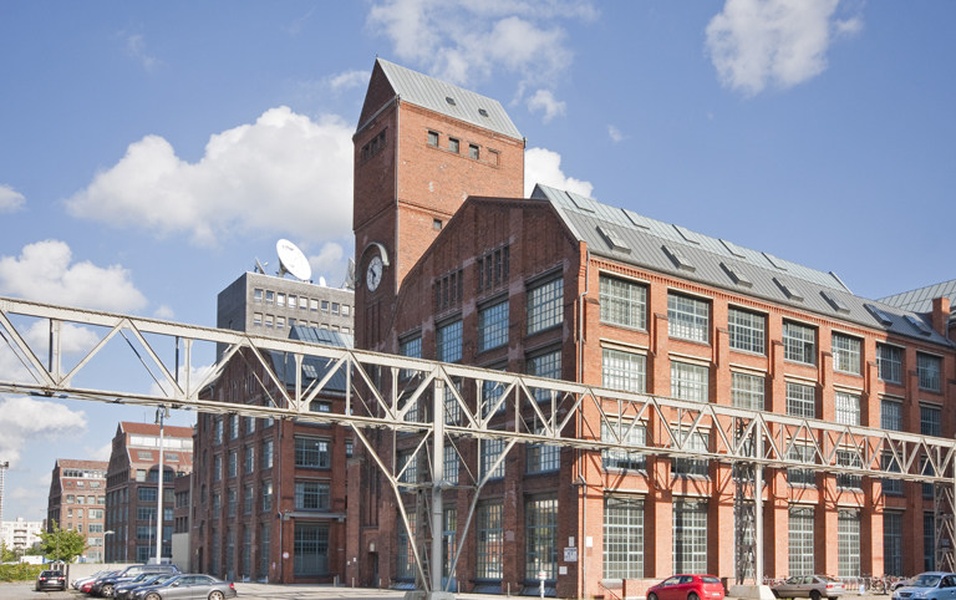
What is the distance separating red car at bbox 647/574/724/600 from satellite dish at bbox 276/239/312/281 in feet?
216

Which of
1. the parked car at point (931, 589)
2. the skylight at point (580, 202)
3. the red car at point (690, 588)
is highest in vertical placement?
the skylight at point (580, 202)

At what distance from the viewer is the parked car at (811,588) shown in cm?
4269

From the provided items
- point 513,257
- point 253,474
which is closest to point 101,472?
point 253,474

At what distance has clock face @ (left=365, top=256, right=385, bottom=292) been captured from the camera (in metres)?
60.4

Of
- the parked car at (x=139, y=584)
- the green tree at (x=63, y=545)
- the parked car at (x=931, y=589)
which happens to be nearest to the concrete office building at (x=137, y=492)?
the green tree at (x=63, y=545)

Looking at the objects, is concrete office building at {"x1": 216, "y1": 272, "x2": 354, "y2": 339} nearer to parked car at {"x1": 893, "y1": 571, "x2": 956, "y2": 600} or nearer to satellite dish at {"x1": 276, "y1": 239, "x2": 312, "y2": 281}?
satellite dish at {"x1": 276, "y1": 239, "x2": 312, "y2": 281}

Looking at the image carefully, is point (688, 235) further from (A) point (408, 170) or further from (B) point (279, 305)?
(B) point (279, 305)

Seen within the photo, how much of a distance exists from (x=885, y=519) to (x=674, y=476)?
17.1 meters

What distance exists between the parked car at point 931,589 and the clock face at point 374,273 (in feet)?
110

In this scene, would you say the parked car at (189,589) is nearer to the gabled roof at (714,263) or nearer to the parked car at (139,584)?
the parked car at (139,584)

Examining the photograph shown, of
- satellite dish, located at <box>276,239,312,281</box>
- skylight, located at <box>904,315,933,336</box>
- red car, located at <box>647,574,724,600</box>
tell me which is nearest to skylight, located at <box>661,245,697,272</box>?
red car, located at <box>647,574,724,600</box>

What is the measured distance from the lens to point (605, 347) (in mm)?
44062

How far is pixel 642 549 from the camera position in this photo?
4344 cm

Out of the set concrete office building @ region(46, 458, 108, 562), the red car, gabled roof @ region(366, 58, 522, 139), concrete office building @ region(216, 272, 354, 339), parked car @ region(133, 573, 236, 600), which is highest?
gabled roof @ region(366, 58, 522, 139)
